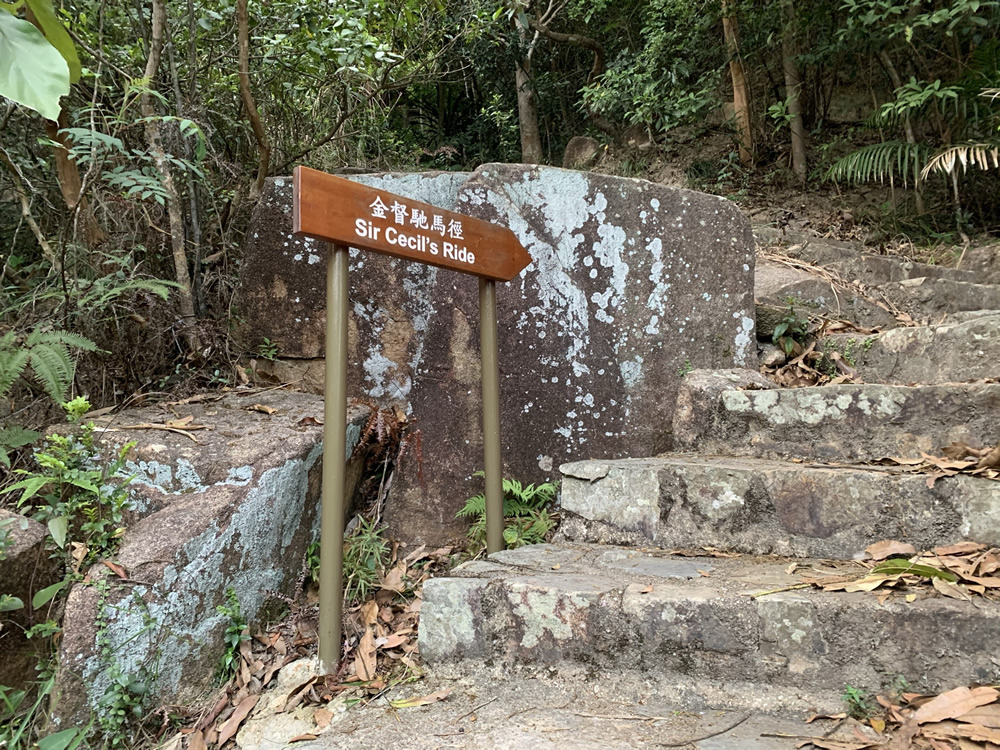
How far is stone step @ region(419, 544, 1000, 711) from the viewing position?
1537 mm

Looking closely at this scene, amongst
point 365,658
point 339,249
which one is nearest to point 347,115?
point 339,249

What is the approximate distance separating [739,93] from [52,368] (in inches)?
241

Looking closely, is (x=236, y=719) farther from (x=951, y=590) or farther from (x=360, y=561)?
(x=951, y=590)

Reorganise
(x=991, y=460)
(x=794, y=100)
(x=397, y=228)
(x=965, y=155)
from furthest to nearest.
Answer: (x=794, y=100) → (x=965, y=155) → (x=397, y=228) → (x=991, y=460)

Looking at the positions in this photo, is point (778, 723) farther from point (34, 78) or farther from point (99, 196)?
point (99, 196)

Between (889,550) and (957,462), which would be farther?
(957,462)

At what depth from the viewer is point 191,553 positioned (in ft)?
6.91

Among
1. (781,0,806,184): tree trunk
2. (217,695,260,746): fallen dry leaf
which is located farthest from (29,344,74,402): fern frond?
(781,0,806,184): tree trunk

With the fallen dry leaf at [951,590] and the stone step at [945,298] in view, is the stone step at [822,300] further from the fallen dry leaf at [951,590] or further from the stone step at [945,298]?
the fallen dry leaf at [951,590]

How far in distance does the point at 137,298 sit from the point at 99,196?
0.56 metres

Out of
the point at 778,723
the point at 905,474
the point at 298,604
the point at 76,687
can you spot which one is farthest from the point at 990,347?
the point at 76,687

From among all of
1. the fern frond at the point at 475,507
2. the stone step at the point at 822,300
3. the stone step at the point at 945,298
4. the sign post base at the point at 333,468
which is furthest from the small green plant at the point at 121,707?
the stone step at the point at 945,298

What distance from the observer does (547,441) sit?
9.59ft

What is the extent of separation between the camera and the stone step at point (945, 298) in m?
3.84
